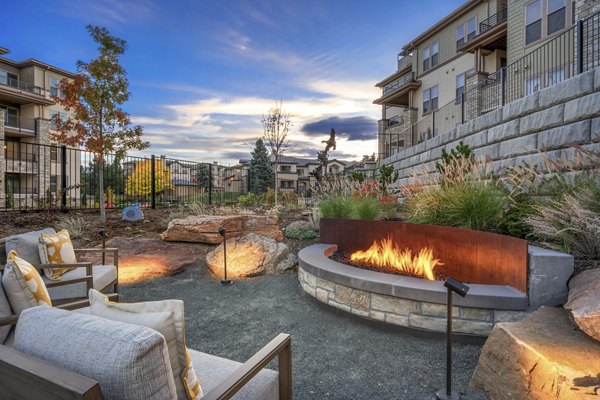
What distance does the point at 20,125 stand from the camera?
2083 centimetres

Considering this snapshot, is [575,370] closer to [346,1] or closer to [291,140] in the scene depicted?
[346,1]

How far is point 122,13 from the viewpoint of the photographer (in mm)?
8125

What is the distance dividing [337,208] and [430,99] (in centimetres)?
1687

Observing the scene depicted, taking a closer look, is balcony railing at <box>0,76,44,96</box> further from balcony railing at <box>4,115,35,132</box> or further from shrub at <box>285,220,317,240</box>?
shrub at <box>285,220,317,240</box>

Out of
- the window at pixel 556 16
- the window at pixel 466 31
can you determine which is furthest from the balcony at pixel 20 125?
the window at pixel 556 16

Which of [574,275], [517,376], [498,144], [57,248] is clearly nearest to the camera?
[517,376]

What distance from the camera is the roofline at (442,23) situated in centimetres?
1662

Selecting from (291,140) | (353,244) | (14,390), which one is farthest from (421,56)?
(14,390)

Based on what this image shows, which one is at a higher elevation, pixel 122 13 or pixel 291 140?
pixel 122 13

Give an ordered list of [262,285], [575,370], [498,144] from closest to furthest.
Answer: [575,370] < [262,285] < [498,144]

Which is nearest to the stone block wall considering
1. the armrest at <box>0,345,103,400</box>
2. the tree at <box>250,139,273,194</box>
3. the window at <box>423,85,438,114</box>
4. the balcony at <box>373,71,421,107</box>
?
the armrest at <box>0,345,103,400</box>

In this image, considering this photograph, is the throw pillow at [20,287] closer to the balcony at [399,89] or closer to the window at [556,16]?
the window at [556,16]

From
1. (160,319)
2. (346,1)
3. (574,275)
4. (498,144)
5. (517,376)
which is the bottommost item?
(517,376)

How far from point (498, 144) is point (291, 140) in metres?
11.2
